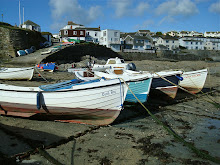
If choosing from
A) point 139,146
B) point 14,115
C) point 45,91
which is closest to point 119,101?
point 139,146

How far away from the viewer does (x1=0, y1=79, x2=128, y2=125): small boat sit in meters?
7.82

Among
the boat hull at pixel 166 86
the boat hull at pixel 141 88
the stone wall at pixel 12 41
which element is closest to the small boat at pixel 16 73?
the boat hull at pixel 141 88

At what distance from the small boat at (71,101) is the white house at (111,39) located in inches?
1943

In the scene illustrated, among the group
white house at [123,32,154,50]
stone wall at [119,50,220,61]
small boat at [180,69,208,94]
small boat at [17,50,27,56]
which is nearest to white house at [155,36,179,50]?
white house at [123,32,154,50]

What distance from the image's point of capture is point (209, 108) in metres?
11.3

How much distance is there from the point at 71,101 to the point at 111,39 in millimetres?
51816

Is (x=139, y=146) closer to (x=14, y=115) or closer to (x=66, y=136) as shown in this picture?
(x=66, y=136)

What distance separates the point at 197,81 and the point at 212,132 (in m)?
7.35

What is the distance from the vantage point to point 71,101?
8023 mm

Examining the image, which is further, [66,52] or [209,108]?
[66,52]

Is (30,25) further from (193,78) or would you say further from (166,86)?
(166,86)

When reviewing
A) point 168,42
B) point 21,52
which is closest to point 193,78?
point 21,52

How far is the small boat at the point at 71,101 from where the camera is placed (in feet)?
25.6

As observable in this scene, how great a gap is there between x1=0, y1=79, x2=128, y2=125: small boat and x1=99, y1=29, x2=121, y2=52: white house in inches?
1943
